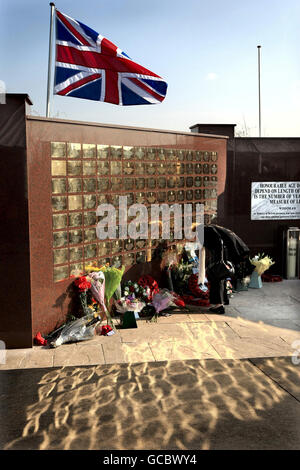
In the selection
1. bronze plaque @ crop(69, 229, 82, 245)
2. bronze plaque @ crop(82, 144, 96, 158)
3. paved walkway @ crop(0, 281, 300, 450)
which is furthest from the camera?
bronze plaque @ crop(82, 144, 96, 158)

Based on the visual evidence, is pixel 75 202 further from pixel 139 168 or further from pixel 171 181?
pixel 171 181

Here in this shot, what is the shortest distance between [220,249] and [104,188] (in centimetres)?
201

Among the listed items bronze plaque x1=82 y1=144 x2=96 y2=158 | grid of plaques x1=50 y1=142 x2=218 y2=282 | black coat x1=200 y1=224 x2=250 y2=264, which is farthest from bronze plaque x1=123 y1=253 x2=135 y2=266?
bronze plaque x1=82 y1=144 x2=96 y2=158

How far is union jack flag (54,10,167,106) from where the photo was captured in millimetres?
6520

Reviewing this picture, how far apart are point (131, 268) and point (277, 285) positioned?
3.18 m

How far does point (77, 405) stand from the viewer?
452 centimetres

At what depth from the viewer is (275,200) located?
9.92 metres

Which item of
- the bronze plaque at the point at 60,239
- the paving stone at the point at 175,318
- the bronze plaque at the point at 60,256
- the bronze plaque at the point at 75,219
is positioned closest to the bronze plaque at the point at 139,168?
the bronze plaque at the point at 75,219

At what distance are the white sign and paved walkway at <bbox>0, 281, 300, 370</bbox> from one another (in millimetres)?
2639

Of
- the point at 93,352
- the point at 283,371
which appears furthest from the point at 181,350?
the point at 283,371

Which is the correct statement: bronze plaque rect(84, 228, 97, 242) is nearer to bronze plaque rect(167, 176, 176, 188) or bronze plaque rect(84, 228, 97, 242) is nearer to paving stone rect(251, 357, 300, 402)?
bronze plaque rect(167, 176, 176, 188)

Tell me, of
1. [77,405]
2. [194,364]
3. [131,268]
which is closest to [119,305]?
[131,268]
